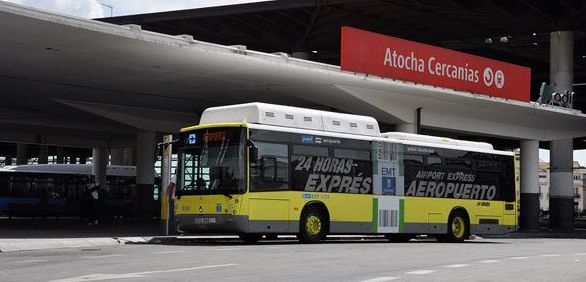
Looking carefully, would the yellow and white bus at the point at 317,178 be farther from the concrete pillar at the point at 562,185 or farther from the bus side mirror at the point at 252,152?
the concrete pillar at the point at 562,185

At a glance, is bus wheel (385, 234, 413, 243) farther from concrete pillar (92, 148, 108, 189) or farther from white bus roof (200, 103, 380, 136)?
concrete pillar (92, 148, 108, 189)

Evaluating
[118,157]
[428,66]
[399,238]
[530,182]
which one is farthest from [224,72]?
[118,157]

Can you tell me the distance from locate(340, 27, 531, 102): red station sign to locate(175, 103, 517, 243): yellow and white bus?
19.8 feet

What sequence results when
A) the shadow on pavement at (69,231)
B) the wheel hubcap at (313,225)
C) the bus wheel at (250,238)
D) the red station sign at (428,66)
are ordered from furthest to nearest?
the red station sign at (428,66), the shadow on pavement at (69,231), the bus wheel at (250,238), the wheel hubcap at (313,225)

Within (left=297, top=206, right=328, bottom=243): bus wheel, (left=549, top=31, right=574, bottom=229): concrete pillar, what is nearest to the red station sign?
(left=549, top=31, right=574, bottom=229): concrete pillar

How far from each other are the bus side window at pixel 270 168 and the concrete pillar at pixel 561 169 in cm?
2931

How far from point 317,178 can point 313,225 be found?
121 cm

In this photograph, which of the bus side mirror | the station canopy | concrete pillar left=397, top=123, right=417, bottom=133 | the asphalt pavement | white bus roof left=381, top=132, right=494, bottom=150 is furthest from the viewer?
concrete pillar left=397, top=123, right=417, bottom=133

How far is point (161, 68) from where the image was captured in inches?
1097

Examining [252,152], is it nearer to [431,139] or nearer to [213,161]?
[213,161]

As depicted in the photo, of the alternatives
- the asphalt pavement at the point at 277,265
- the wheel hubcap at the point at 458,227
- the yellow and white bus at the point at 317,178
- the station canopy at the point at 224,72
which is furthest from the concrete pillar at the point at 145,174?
the asphalt pavement at the point at 277,265

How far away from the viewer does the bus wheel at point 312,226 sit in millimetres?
20891

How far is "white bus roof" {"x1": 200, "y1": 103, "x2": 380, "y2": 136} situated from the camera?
20.3 m

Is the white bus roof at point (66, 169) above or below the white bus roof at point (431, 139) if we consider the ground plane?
below
